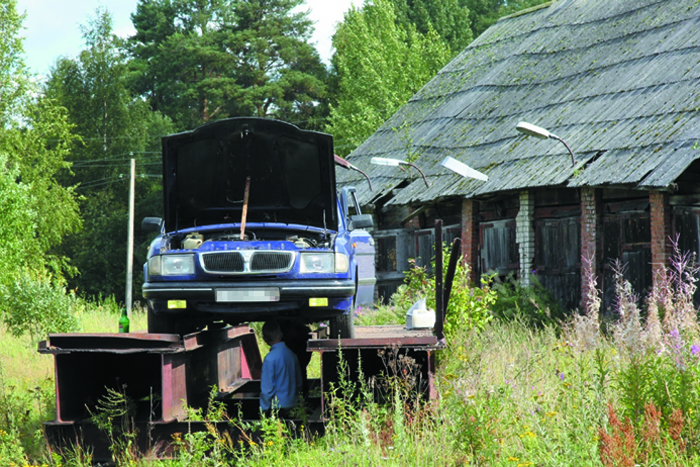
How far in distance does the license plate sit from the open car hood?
1.54 metres

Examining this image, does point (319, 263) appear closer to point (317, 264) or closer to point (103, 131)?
point (317, 264)

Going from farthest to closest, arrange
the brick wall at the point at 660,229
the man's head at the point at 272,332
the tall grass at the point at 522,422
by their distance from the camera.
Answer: the brick wall at the point at 660,229
the man's head at the point at 272,332
the tall grass at the point at 522,422

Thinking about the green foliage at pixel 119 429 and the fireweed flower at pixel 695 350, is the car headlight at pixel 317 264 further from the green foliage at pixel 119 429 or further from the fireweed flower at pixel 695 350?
the fireweed flower at pixel 695 350

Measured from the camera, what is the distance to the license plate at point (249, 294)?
25.1 feet

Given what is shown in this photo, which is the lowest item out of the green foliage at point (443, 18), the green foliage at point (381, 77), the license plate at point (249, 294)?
the license plate at point (249, 294)

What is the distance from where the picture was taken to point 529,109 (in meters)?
20.1

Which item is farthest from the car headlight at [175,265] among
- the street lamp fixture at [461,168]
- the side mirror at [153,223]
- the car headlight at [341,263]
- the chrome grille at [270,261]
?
the street lamp fixture at [461,168]

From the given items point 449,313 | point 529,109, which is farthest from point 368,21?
point 449,313

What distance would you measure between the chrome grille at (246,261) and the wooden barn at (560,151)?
7.73m

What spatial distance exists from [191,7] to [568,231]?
39232 millimetres

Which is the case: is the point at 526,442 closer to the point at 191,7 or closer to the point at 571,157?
the point at 571,157

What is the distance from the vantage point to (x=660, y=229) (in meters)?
14.7

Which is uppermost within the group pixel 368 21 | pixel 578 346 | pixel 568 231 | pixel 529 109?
pixel 368 21

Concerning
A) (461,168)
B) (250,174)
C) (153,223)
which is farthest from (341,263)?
(461,168)
